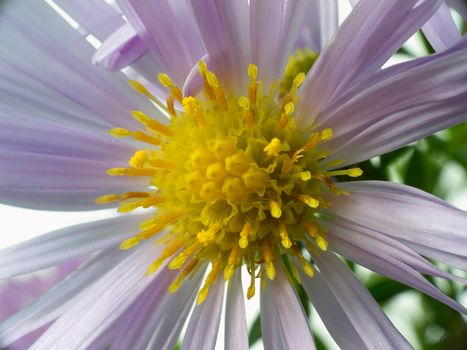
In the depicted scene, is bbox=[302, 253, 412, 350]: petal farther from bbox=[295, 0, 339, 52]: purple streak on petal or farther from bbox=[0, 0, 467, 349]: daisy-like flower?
bbox=[295, 0, 339, 52]: purple streak on petal

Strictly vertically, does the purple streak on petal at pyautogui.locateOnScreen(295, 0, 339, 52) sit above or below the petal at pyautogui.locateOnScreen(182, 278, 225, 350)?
above

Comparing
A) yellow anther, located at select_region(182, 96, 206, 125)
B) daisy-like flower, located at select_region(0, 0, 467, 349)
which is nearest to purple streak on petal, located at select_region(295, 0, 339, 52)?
daisy-like flower, located at select_region(0, 0, 467, 349)

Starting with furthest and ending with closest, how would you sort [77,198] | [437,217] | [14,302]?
[14,302], [77,198], [437,217]

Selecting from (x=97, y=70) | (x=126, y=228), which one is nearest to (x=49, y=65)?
(x=97, y=70)

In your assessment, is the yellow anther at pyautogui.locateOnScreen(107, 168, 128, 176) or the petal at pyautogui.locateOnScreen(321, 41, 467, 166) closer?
the petal at pyautogui.locateOnScreen(321, 41, 467, 166)

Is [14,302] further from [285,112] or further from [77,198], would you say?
[285,112]

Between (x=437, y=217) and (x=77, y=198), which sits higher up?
(x=77, y=198)

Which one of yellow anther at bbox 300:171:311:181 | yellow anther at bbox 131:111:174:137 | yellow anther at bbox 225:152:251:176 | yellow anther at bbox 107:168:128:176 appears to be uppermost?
yellow anther at bbox 131:111:174:137
